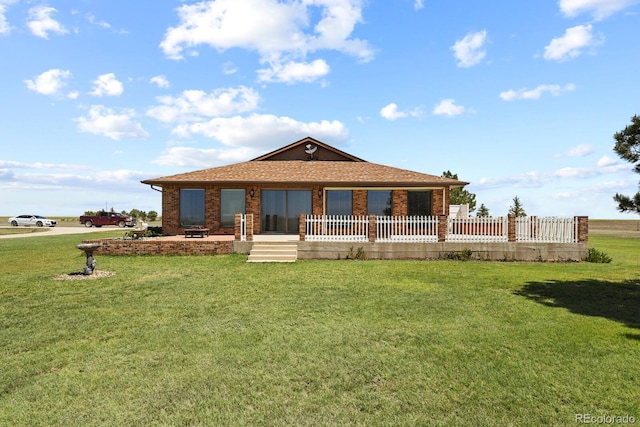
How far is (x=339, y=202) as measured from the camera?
18500 mm

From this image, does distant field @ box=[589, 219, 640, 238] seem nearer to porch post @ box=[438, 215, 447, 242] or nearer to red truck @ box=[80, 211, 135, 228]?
porch post @ box=[438, 215, 447, 242]

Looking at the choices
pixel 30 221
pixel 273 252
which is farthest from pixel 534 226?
pixel 30 221

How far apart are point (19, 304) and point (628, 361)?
34.1 feet

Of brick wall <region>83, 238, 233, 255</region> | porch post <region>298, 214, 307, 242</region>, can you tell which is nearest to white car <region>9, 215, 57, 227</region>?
brick wall <region>83, 238, 233, 255</region>

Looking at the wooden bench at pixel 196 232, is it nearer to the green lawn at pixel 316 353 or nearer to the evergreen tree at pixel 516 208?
the green lawn at pixel 316 353

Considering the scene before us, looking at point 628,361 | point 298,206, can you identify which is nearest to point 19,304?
point 628,361

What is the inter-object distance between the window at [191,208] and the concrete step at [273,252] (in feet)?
18.6

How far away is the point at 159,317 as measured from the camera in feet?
20.8

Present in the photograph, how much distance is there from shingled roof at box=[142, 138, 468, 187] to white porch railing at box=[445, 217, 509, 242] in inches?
141

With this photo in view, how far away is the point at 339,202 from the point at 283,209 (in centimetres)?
295

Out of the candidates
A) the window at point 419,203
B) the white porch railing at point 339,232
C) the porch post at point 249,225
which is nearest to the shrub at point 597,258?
the window at point 419,203

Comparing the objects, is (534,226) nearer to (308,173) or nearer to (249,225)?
(308,173)

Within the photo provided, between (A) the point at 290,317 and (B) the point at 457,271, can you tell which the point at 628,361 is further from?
(B) the point at 457,271

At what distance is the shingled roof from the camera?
1762cm
